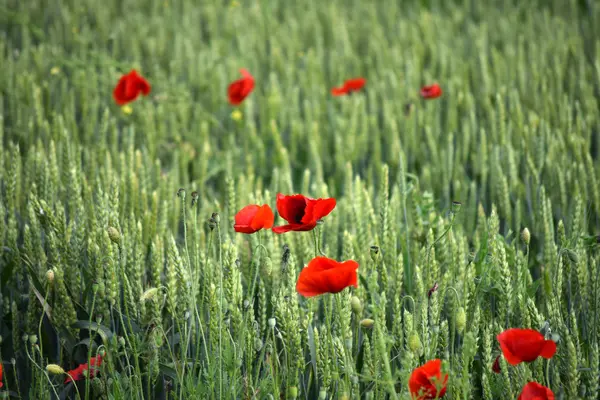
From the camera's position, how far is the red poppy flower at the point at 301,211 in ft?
4.25

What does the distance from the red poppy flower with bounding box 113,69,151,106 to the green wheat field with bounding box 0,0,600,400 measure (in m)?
0.10

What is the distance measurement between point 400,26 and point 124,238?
2.68m

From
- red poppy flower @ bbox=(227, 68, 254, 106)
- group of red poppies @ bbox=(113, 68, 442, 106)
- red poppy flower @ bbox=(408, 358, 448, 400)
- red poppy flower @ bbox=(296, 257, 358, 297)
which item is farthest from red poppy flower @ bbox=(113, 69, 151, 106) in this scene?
red poppy flower @ bbox=(408, 358, 448, 400)

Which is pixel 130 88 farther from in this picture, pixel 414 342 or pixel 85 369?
pixel 414 342

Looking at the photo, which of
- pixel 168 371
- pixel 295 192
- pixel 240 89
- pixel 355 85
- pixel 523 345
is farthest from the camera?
pixel 355 85

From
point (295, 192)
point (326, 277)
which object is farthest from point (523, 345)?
point (295, 192)

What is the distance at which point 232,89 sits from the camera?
2783 millimetres

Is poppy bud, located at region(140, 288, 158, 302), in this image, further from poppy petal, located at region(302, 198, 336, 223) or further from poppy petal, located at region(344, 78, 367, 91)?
poppy petal, located at region(344, 78, 367, 91)

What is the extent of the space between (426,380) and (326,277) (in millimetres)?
222

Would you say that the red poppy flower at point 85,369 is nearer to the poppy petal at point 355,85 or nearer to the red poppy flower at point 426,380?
the red poppy flower at point 426,380

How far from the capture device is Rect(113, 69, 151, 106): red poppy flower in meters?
2.60

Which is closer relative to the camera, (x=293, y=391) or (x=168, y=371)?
(x=293, y=391)

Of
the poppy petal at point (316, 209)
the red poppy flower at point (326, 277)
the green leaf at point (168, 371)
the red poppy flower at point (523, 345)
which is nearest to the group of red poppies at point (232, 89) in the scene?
the green leaf at point (168, 371)

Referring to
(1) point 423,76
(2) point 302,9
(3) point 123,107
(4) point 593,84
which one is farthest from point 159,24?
(4) point 593,84
